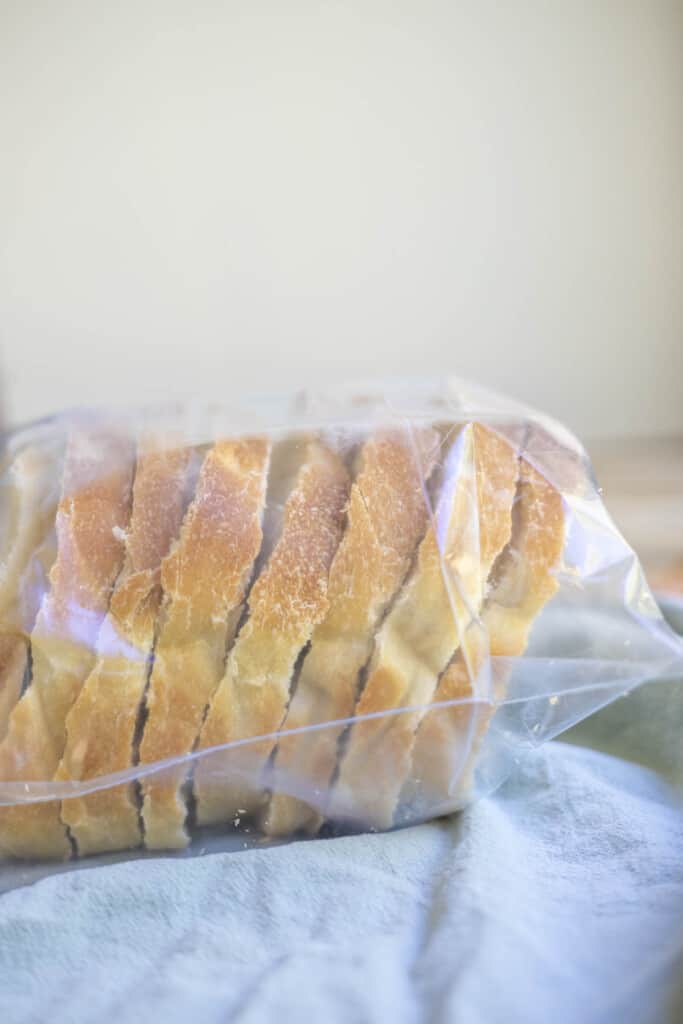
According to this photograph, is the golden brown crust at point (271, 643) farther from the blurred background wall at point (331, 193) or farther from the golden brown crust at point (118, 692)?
the blurred background wall at point (331, 193)

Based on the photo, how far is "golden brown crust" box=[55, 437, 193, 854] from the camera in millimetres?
486

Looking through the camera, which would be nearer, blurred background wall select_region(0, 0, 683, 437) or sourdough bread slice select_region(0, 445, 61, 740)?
sourdough bread slice select_region(0, 445, 61, 740)

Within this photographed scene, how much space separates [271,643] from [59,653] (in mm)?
109

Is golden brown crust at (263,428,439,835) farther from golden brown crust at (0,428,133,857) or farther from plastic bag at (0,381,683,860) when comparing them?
golden brown crust at (0,428,133,857)

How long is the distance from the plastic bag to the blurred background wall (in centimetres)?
125

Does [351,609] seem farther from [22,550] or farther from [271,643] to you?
[22,550]

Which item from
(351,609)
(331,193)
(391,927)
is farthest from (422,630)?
(331,193)

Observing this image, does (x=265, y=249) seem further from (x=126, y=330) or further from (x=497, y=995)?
(x=497, y=995)

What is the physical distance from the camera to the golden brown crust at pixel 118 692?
0.49 metres

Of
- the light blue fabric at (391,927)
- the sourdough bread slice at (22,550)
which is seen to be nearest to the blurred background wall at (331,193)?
the sourdough bread slice at (22,550)

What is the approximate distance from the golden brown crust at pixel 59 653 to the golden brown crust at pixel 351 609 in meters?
0.11

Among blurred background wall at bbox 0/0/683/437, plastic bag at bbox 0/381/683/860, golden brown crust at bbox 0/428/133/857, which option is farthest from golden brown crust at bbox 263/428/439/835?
blurred background wall at bbox 0/0/683/437

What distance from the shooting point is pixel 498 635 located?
521mm

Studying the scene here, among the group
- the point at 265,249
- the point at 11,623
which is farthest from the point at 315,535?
the point at 265,249
